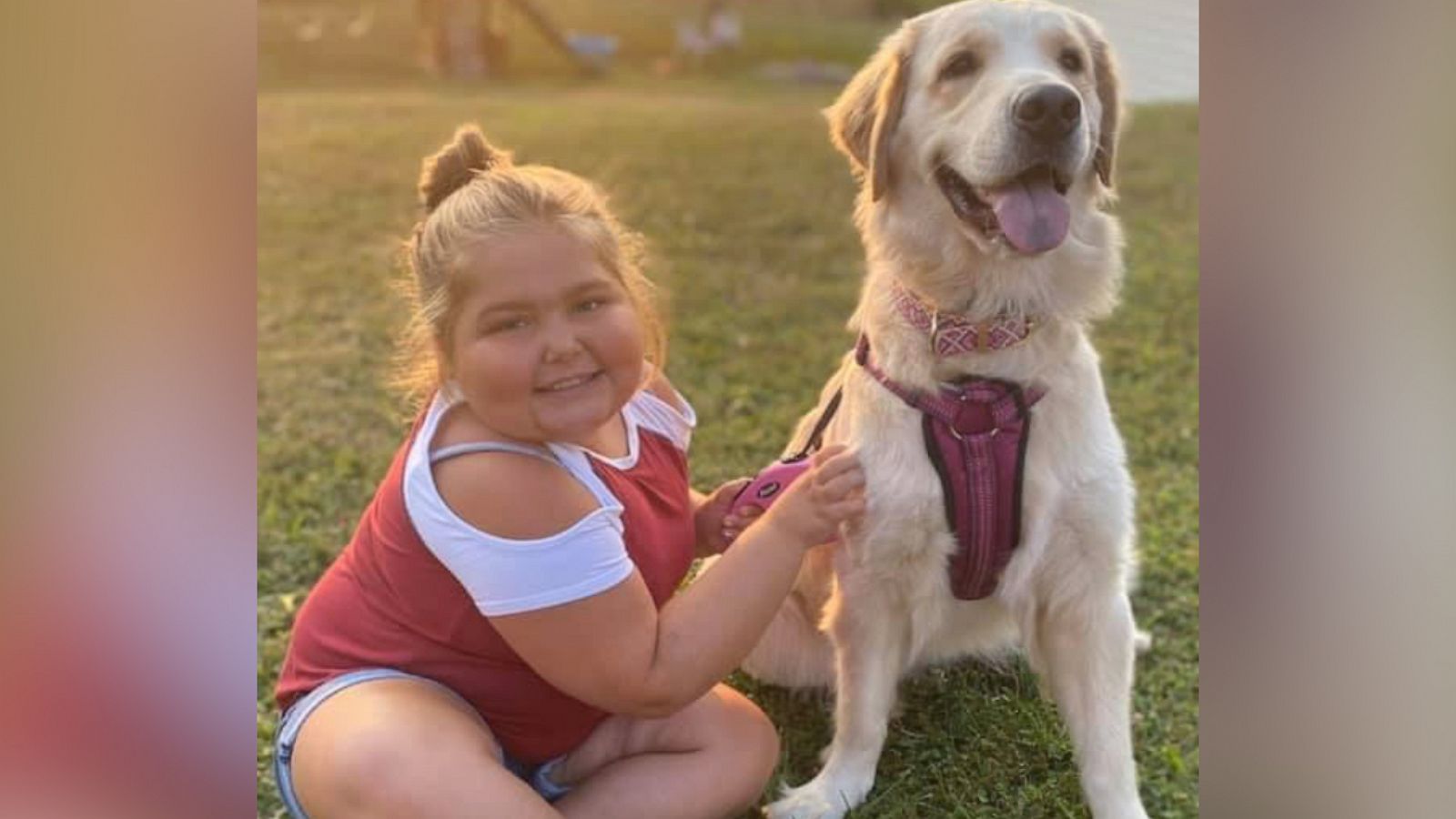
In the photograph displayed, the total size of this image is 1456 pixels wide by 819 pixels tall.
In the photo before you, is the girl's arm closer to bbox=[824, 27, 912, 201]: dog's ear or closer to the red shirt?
the red shirt

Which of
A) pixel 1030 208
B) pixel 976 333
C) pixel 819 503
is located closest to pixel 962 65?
pixel 1030 208

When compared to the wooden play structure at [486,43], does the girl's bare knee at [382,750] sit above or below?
below

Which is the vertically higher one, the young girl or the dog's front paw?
the young girl

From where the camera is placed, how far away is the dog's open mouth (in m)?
2.08

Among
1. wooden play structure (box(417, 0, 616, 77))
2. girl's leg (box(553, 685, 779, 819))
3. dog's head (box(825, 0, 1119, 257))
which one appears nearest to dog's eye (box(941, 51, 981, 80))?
dog's head (box(825, 0, 1119, 257))

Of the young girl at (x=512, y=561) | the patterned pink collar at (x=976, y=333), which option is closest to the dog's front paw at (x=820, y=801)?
the young girl at (x=512, y=561)

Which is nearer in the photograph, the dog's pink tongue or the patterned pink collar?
the dog's pink tongue

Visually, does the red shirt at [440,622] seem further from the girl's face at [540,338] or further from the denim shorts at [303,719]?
the girl's face at [540,338]

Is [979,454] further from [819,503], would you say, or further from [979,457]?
[819,503]

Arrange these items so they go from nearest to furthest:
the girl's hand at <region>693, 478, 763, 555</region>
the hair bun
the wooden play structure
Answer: the hair bun
the girl's hand at <region>693, 478, 763, 555</region>
the wooden play structure

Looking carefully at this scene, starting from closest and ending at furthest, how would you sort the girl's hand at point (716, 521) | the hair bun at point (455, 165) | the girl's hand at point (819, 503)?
1. the girl's hand at point (819, 503)
2. the hair bun at point (455, 165)
3. the girl's hand at point (716, 521)

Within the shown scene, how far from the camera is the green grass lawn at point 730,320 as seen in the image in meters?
2.63

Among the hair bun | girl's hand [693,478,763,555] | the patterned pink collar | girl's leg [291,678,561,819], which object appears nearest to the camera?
girl's leg [291,678,561,819]
